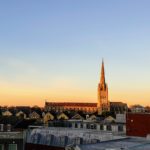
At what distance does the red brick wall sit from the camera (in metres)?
56.5

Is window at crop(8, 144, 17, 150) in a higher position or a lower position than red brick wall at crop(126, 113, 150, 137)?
lower

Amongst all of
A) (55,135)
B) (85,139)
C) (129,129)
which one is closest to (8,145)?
(55,135)

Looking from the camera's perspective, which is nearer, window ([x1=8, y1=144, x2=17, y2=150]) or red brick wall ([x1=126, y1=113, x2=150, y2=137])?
red brick wall ([x1=126, y1=113, x2=150, y2=137])

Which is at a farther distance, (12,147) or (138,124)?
(12,147)

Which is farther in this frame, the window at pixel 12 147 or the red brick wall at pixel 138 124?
the window at pixel 12 147

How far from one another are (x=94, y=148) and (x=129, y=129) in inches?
1260

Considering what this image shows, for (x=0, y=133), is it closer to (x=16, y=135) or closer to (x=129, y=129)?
(x=16, y=135)

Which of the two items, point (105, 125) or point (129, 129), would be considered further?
point (105, 125)

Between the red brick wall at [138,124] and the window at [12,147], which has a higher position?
the red brick wall at [138,124]

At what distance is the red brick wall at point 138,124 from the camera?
5651 centimetres

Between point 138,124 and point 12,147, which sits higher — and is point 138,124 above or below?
above

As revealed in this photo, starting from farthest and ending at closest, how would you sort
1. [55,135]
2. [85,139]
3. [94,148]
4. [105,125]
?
[105,125] < [55,135] < [85,139] < [94,148]

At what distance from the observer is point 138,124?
57.5 meters

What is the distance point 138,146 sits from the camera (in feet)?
92.7
